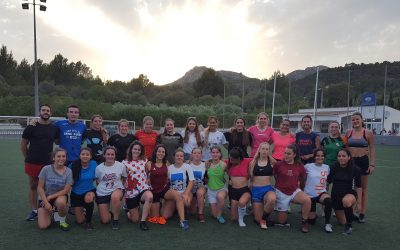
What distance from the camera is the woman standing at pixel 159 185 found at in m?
5.20

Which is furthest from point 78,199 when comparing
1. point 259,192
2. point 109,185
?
point 259,192

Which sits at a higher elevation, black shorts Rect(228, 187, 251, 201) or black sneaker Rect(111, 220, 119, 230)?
black shorts Rect(228, 187, 251, 201)

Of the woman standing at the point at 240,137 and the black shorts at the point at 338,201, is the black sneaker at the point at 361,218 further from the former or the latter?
the woman standing at the point at 240,137

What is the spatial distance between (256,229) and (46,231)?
2.87 meters

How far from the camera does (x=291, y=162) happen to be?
17.4 ft

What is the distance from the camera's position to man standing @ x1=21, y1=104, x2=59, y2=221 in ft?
16.9

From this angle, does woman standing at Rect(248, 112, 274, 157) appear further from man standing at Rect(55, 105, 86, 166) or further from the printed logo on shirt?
man standing at Rect(55, 105, 86, 166)

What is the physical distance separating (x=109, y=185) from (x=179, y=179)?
3.47 feet

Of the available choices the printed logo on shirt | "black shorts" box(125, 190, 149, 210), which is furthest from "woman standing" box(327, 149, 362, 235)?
"black shorts" box(125, 190, 149, 210)

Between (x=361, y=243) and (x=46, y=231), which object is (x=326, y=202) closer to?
(x=361, y=243)

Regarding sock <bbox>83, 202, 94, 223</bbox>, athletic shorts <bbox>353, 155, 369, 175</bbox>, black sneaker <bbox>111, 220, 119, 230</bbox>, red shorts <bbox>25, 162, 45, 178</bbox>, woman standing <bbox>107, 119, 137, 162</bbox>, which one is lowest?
black sneaker <bbox>111, 220, 119, 230</bbox>

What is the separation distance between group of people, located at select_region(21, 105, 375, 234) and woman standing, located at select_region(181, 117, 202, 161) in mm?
400

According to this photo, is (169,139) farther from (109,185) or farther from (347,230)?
(347,230)

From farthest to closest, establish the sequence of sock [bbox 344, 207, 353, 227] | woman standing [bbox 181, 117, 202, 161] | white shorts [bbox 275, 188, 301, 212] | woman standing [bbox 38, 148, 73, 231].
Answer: woman standing [bbox 181, 117, 202, 161] → white shorts [bbox 275, 188, 301, 212] → sock [bbox 344, 207, 353, 227] → woman standing [bbox 38, 148, 73, 231]
